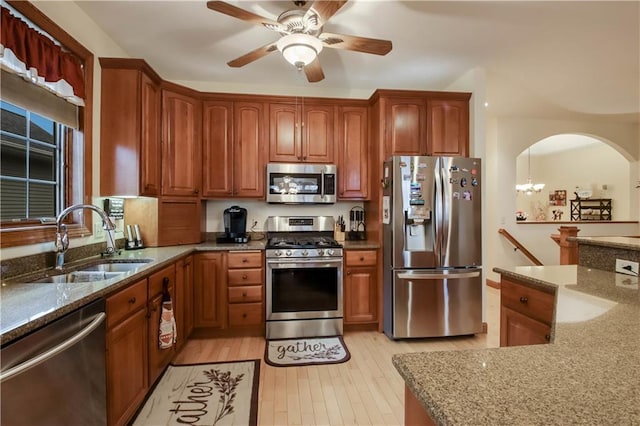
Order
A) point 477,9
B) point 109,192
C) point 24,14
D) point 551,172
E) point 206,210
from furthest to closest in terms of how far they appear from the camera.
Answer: point 551,172 < point 206,210 < point 109,192 < point 477,9 < point 24,14

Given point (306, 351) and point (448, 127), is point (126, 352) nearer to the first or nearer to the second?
point (306, 351)

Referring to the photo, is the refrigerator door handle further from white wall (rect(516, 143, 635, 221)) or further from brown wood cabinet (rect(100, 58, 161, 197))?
white wall (rect(516, 143, 635, 221))

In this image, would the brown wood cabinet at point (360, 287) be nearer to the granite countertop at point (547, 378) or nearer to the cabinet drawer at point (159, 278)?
the cabinet drawer at point (159, 278)

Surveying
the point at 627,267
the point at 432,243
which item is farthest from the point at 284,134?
the point at 627,267

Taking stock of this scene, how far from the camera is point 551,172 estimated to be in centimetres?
877

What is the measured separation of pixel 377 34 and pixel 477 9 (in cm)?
73

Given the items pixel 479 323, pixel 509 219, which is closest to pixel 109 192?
pixel 479 323

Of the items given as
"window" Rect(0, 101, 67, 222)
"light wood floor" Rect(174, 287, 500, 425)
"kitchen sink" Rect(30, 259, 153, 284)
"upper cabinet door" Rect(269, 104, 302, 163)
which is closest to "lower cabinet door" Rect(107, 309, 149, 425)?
"kitchen sink" Rect(30, 259, 153, 284)

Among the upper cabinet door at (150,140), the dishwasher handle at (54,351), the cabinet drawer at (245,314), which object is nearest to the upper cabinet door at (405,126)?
the cabinet drawer at (245,314)

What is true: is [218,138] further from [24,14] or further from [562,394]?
[562,394]

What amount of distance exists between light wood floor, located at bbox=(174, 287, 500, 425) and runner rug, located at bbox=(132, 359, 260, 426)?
9 cm

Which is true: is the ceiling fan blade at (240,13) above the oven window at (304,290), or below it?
above

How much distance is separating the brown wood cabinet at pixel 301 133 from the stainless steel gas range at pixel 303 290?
0.99 meters

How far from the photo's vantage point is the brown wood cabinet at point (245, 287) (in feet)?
9.39
